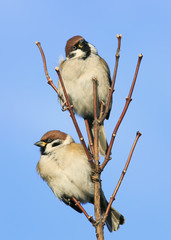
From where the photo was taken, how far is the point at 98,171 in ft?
10.1

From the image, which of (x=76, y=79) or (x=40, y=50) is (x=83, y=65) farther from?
(x=40, y=50)

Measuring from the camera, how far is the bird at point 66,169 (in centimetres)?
434

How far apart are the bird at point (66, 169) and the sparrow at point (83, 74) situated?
66 cm

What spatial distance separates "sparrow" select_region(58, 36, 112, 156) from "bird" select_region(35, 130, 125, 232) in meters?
0.66

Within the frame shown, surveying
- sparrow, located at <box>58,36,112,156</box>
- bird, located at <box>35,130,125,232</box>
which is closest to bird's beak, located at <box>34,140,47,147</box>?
bird, located at <box>35,130,125,232</box>

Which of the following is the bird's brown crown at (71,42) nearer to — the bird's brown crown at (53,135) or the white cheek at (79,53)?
the white cheek at (79,53)

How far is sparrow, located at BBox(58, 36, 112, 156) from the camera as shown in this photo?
16.5ft

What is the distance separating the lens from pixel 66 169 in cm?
438

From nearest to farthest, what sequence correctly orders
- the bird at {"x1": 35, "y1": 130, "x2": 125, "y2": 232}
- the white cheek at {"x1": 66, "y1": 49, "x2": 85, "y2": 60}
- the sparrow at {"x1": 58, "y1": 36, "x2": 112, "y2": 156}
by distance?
the bird at {"x1": 35, "y1": 130, "x2": 125, "y2": 232}, the sparrow at {"x1": 58, "y1": 36, "x2": 112, "y2": 156}, the white cheek at {"x1": 66, "y1": 49, "x2": 85, "y2": 60}

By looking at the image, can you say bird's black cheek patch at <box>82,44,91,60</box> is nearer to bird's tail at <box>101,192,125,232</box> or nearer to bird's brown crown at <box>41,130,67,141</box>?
bird's brown crown at <box>41,130,67,141</box>

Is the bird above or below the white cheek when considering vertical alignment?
below

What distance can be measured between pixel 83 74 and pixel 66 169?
136cm

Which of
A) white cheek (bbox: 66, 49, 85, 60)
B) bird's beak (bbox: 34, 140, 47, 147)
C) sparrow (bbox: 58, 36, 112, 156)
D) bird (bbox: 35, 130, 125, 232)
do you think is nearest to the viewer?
bird (bbox: 35, 130, 125, 232)

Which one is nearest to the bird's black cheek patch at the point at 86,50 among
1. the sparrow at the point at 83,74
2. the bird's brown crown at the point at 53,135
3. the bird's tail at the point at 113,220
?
the sparrow at the point at 83,74
